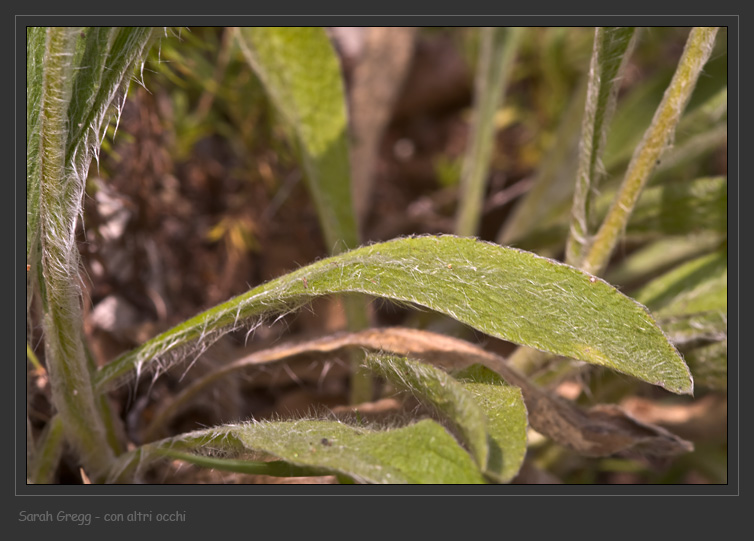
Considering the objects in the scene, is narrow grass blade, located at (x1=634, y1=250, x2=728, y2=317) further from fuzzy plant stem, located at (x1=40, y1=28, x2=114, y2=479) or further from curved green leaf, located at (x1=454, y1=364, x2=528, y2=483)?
fuzzy plant stem, located at (x1=40, y1=28, x2=114, y2=479)

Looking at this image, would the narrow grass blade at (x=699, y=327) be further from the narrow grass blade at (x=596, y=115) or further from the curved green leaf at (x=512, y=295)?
the curved green leaf at (x=512, y=295)

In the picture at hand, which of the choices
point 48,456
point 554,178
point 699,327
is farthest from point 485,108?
point 48,456

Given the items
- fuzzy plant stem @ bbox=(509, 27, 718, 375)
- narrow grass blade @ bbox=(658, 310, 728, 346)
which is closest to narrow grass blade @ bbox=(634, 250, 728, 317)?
narrow grass blade @ bbox=(658, 310, 728, 346)

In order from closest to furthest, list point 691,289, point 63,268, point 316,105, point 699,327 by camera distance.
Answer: point 63,268 → point 699,327 → point 691,289 → point 316,105

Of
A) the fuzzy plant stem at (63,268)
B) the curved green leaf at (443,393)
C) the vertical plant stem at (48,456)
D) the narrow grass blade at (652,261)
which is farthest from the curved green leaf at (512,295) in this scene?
the narrow grass blade at (652,261)

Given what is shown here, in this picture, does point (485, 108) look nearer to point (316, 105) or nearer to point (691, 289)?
point (316, 105)

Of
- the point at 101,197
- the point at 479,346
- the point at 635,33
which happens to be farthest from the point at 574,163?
the point at 101,197
